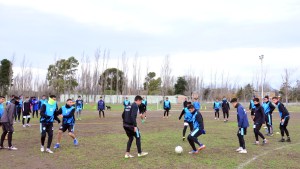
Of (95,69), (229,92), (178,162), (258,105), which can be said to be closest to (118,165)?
(178,162)

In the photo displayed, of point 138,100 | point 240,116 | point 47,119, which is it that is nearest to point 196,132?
point 240,116

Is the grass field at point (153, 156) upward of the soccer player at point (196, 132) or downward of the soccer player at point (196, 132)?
downward

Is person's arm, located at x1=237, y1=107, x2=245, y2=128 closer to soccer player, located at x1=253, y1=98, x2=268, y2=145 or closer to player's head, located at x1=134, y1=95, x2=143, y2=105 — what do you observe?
soccer player, located at x1=253, y1=98, x2=268, y2=145

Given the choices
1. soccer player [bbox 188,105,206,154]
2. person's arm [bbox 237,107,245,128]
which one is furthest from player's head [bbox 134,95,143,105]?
person's arm [bbox 237,107,245,128]

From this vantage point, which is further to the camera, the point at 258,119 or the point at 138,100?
the point at 258,119

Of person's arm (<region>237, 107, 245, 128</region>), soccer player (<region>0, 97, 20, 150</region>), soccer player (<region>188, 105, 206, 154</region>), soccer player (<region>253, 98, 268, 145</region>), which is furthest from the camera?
soccer player (<region>253, 98, 268, 145</region>)

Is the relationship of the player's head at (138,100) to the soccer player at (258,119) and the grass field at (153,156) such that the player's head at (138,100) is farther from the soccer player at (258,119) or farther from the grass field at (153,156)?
the soccer player at (258,119)

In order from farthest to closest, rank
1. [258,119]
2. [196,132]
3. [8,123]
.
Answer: [258,119] → [8,123] → [196,132]

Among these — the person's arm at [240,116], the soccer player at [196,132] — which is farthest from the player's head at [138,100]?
the person's arm at [240,116]

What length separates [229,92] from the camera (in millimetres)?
88562

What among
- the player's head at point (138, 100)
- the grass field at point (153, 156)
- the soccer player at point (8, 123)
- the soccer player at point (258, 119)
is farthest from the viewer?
the soccer player at point (258, 119)

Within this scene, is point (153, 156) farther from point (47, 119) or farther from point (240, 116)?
point (47, 119)

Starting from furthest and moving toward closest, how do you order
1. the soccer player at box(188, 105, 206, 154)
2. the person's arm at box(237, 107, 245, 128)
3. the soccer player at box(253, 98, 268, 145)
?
the soccer player at box(253, 98, 268, 145) → the person's arm at box(237, 107, 245, 128) → the soccer player at box(188, 105, 206, 154)

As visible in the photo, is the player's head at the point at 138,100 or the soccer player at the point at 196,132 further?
the soccer player at the point at 196,132
